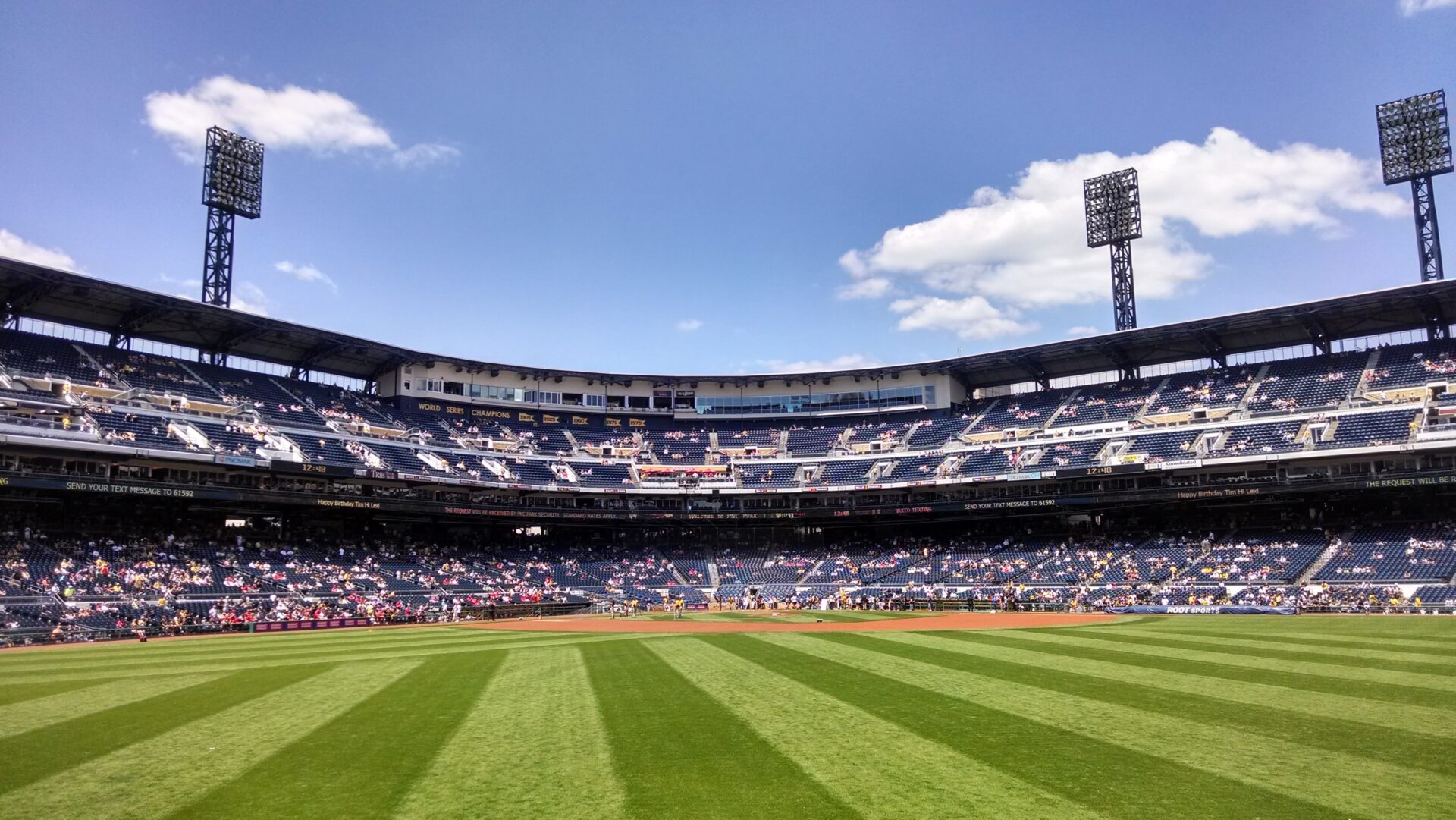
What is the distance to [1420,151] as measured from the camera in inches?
2157

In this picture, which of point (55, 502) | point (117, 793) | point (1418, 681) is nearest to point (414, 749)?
point (117, 793)

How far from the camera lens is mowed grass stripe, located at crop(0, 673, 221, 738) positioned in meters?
15.2

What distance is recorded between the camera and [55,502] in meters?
46.0

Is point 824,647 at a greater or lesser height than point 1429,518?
lesser

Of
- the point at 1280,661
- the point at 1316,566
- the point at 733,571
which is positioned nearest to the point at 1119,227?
the point at 1316,566

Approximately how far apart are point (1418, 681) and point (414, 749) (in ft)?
60.2

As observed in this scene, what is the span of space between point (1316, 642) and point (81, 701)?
31.4 meters

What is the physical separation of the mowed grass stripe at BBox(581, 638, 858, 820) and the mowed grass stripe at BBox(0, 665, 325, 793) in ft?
24.4

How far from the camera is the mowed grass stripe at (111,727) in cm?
1180

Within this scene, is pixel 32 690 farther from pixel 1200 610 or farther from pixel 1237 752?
pixel 1200 610

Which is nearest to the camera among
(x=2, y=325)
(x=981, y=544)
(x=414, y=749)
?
(x=414, y=749)

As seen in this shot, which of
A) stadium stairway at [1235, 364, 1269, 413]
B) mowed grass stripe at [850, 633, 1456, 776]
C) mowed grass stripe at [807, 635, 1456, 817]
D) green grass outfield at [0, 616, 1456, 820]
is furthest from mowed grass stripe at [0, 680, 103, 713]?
stadium stairway at [1235, 364, 1269, 413]

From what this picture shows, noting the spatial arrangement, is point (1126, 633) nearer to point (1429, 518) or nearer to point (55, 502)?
point (1429, 518)

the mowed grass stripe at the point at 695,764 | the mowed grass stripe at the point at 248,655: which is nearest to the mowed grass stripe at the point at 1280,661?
the mowed grass stripe at the point at 695,764
